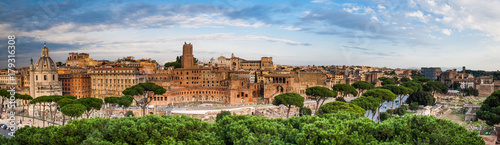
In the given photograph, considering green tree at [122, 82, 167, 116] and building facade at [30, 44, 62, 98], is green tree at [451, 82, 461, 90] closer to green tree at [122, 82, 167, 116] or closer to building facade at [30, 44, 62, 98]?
green tree at [122, 82, 167, 116]

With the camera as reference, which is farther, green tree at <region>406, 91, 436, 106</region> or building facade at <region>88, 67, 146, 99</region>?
building facade at <region>88, 67, 146, 99</region>

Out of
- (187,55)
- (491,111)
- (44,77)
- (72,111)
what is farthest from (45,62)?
(491,111)

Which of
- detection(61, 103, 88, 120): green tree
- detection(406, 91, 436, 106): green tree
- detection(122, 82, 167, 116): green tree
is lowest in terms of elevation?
detection(406, 91, 436, 106): green tree

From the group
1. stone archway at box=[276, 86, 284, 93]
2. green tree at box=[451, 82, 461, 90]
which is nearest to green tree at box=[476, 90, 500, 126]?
stone archway at box=[276, 86, 284, 93]

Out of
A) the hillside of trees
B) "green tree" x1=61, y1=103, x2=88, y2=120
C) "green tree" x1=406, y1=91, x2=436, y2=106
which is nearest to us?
the hillside of trees

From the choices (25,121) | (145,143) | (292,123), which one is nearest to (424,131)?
(292,123)

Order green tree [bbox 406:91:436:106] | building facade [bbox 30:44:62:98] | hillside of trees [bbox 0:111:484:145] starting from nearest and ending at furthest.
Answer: hillside of trees [bbox 0:111:484:145] < building facade [bbox 30:44:62:98] < green tree [bbox 406:91:436:106]

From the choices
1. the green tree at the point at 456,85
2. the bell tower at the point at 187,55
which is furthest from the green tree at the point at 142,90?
the green tree at the point at 456,85
